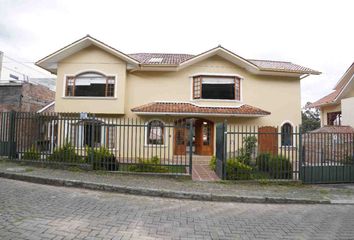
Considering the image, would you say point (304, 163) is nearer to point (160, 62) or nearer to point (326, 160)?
point (326, 160)

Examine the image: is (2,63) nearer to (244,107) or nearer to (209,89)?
(209,89)

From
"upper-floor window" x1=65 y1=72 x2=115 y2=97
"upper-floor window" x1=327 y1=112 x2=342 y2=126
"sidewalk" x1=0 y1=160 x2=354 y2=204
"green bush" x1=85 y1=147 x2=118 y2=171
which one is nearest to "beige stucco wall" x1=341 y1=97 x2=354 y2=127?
"upper-floor window" x1=327 y1=112 x2=342 y2=126

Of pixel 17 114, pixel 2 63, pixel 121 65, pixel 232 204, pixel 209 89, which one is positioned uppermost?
pixel 2 63

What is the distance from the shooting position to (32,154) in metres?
10.2

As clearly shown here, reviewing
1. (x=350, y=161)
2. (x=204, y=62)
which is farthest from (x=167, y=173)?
(x=204, y=62)

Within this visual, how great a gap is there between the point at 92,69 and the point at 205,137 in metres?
8.29

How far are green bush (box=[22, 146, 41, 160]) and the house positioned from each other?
4.16m

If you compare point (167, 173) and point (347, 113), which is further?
point (347, 113)

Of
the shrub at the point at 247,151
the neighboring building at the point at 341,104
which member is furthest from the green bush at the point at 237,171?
the neighboring building at the point at 341,104

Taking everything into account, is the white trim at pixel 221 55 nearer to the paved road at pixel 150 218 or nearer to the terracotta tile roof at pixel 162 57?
the terracotta tile roof at pixel 162 57

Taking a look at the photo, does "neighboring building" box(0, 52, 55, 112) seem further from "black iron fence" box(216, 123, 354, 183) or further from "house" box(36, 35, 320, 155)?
"black iron fence" box(216, 123, 354, 183)

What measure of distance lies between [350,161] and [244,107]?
6.77 meters

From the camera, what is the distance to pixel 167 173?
894 cm

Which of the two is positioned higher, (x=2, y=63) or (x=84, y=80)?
(x=2, y=63)
